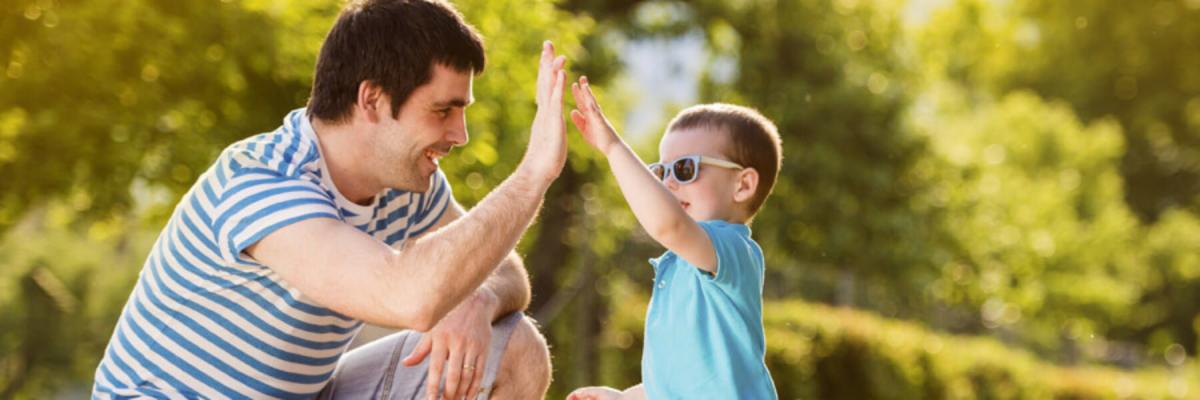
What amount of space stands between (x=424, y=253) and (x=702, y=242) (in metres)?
0.59

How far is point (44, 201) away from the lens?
22.8 feet

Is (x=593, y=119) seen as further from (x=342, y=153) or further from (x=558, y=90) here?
(x=342, y=153)

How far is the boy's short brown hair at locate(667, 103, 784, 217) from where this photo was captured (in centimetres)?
328

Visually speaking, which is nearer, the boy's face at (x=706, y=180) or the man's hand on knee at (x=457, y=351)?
the man's hand on knee at (x=457, y=351)

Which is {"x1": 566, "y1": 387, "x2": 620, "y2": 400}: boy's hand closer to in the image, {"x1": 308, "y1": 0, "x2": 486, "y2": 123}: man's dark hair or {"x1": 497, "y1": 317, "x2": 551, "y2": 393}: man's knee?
{"x1": 497, "y1": 317, "x2": 551, "y2": 393}: man's knee

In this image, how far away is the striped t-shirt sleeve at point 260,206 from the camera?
2.82m

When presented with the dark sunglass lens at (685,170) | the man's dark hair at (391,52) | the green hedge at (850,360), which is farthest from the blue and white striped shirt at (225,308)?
the green hedge at (850,360)

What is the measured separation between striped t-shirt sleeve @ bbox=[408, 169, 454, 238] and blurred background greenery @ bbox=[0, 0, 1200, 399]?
2952mm

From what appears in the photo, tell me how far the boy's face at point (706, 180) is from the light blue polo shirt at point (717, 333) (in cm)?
8

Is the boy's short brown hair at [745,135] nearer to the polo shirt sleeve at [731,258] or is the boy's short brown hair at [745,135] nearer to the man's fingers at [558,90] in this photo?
the polo shirt sleeve at [731,258]

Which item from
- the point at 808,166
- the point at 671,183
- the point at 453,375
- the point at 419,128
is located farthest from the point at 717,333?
the point at 808,166

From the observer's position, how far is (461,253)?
8.86 ft

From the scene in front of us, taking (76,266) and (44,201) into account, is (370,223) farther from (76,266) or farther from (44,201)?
(76,266)

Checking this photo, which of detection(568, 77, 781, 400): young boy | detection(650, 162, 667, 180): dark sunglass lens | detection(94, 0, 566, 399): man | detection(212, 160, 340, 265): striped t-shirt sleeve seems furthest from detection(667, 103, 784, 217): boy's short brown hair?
detection(212, 160, 340, 265): striped t-shirt sleeve
